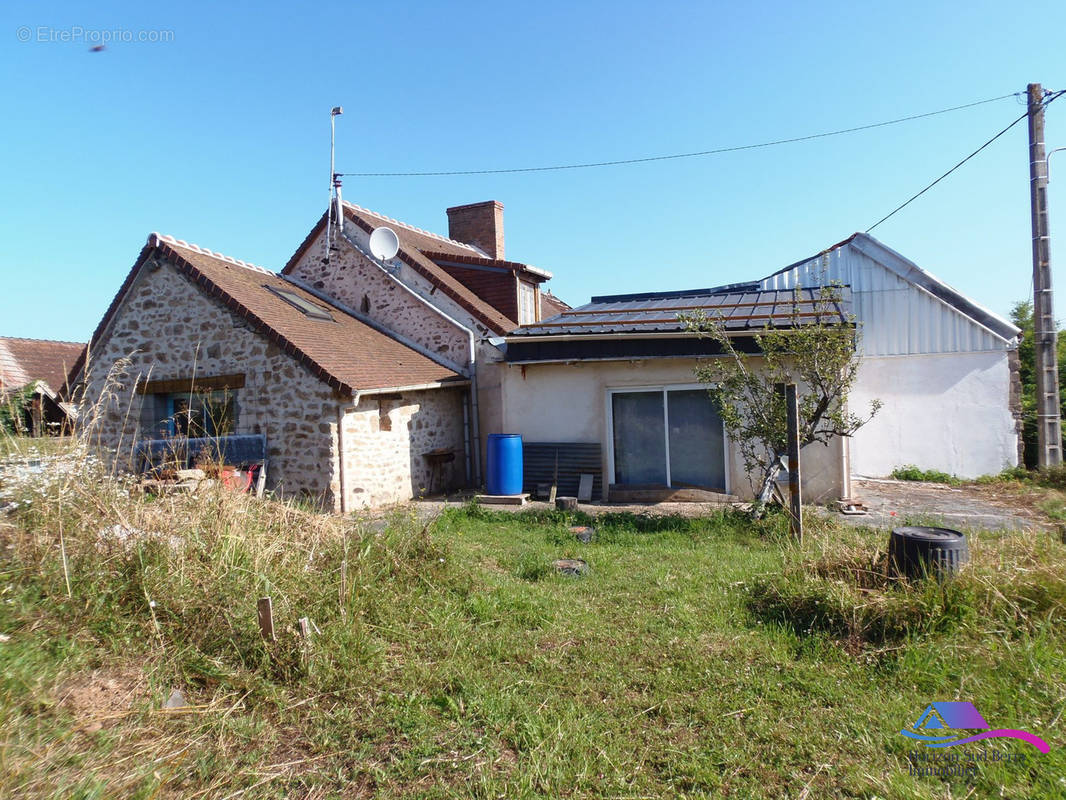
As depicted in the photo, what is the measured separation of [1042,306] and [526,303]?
10740mm

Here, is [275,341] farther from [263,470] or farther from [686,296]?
[686,296]

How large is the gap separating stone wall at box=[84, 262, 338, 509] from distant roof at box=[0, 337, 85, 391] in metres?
12.5

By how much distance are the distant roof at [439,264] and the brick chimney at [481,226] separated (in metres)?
2.73

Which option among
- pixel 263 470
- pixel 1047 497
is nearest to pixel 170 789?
pixel 263 470

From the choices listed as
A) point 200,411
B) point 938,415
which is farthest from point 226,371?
point 938,415

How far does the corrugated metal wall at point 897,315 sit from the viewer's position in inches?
536

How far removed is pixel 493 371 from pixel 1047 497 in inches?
401

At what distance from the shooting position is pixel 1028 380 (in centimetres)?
1578

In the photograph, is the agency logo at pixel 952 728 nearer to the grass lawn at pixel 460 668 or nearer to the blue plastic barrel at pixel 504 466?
the grass lawn at pixel 460 668

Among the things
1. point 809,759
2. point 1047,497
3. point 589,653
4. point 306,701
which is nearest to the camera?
point 809,759

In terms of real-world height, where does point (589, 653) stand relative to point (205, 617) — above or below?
below

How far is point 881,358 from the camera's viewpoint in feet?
46.6

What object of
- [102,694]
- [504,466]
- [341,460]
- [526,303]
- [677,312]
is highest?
[526,303]

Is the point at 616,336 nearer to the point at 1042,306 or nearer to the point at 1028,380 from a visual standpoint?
the point at 1042,306
